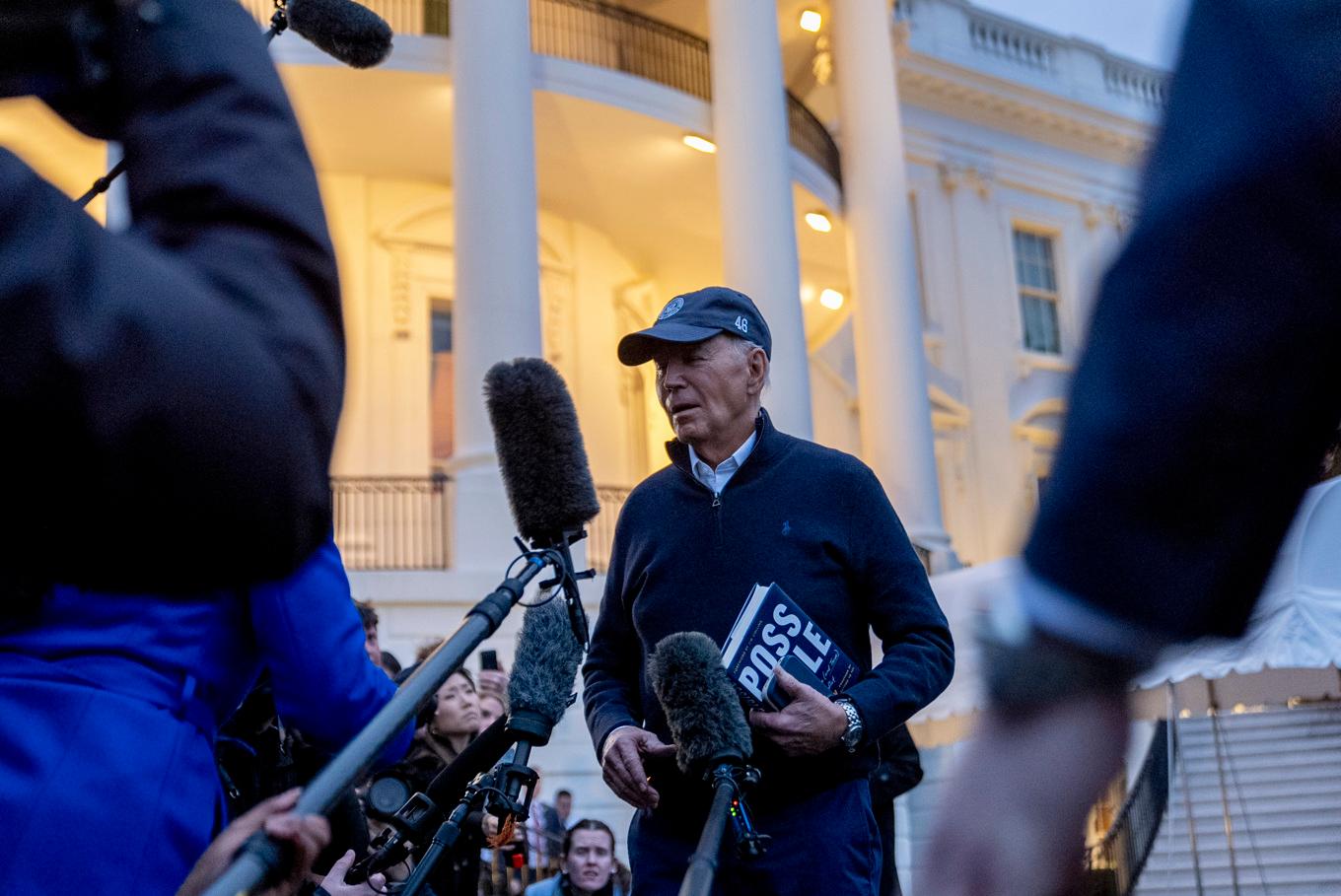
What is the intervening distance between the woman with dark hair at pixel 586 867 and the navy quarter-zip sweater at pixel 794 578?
2947 mm

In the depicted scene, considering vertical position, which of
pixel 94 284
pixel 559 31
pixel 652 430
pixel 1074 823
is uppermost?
pixel 559 31

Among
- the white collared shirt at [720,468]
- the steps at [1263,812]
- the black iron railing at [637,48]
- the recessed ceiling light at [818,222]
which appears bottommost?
the steps at [1263,812]

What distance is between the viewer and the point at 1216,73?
862 millimetres

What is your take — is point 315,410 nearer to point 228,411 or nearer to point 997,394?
point 228,411

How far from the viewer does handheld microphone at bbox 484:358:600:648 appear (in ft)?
7.85

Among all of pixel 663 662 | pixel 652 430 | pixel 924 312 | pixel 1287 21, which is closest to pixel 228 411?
pixel 1287 21

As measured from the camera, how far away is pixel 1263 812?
45.4 feet

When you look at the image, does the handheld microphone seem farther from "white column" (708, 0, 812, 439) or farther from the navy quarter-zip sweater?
"white column" (708, 0, 812, 439)

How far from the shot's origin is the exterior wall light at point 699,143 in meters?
14.5

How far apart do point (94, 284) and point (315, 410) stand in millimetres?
156

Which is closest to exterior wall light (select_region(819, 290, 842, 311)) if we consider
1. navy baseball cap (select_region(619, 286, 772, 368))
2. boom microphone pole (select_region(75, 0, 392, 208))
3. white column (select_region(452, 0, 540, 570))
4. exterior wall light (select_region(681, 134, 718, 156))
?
exterior wall light (select_region(681, 134, 718, 156))

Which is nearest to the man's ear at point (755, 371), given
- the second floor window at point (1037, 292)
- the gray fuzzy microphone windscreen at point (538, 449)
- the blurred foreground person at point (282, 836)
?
the gray fuzzy microphone windscreen at point (538, 449)

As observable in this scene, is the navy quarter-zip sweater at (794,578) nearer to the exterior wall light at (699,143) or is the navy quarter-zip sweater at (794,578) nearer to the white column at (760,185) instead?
the white column at (760,185)

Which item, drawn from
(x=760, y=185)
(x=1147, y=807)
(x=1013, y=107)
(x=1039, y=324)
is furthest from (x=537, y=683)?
(x=1013, y=107)
